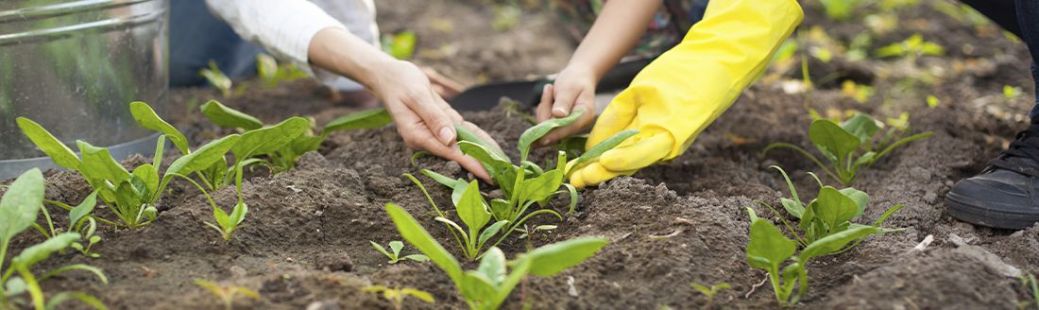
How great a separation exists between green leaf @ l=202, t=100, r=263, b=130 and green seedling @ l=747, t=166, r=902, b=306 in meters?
0.84

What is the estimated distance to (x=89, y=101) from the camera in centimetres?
185

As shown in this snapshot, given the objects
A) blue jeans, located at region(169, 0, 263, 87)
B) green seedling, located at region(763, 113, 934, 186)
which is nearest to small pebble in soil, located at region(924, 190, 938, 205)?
green seedling, located at region(763, 113, 934, 186)

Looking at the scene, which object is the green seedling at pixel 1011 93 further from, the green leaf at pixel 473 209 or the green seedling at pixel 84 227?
the green seedling at pixel 84 227

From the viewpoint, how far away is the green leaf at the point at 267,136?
1.59 metres

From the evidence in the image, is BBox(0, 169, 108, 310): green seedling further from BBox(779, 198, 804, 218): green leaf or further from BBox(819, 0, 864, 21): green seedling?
BBox(819, 0, 864, 21): green seedling

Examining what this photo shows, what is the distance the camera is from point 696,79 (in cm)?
180

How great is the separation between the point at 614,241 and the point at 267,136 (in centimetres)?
54

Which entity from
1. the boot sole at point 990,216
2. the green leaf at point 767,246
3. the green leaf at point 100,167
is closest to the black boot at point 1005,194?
the boot sole at point 990,216

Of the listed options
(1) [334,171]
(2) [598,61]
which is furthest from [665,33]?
(1) [334,171]

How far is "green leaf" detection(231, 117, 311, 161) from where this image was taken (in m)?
1.59

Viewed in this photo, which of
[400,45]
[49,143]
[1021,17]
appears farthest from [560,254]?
[400,45]

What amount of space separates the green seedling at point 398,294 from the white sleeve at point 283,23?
82 cm

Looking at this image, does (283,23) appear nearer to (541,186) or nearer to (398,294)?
(541,186)

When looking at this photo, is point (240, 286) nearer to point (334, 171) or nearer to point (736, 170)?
point (334, 171)
